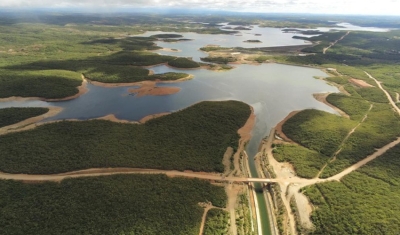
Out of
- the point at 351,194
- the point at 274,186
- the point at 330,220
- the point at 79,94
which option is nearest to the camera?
the point at 330,220

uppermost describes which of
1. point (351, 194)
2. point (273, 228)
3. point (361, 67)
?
point (361, 67)

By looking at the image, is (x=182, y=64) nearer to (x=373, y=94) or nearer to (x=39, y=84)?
(x=39, y=84)

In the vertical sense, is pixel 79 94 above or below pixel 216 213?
above

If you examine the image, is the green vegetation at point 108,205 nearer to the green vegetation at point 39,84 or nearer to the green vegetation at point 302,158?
the green vegetation at point 302,158

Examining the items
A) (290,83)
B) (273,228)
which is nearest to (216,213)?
(273,228)

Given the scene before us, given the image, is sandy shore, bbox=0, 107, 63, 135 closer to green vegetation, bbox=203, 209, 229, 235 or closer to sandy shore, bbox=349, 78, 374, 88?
green vegetation, bbox=203, 209, 229, 235

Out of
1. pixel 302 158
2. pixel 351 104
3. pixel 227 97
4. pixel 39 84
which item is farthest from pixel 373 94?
pixel 39 84

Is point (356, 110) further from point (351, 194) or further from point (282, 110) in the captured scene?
point (351, 194)

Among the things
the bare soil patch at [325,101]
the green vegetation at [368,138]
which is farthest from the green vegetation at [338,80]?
the green vegetation at [368,138]
